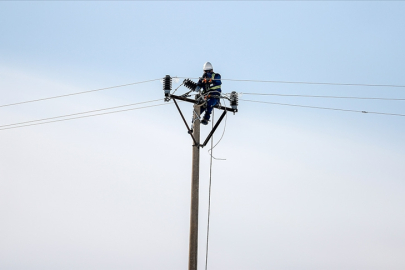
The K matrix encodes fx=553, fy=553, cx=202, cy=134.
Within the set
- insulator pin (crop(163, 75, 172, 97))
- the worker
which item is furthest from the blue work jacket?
insulator pin (crop(163, 75, 172, 97))

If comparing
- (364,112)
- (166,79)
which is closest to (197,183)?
(166,79)

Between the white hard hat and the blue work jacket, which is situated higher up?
the white hard hat

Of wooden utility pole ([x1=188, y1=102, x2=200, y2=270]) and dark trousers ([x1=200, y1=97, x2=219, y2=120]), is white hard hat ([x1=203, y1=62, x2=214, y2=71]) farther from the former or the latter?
wooden utility pole ([x1=188, y1=102, x2=200, y2=270])

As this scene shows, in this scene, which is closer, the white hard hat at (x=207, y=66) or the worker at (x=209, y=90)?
the worker at (x=209, y=90)

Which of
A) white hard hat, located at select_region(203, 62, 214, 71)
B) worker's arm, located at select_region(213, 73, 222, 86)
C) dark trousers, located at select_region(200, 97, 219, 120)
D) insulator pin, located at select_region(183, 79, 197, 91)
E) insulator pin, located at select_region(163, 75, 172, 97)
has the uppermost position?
white hard hat, located at select_region(203, 62, 214, 71)

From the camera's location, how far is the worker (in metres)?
14.3

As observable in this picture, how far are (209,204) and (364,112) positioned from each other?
5923 millimetres

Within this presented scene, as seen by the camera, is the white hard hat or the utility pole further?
the white hard hat

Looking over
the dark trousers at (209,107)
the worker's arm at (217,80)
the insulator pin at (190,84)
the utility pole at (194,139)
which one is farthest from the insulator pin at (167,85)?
the worker's arm at (217,80)

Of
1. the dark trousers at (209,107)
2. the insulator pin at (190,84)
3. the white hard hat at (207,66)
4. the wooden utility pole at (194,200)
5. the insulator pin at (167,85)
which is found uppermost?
the white hard hat at (207,66)

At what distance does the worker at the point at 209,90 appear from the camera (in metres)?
14.3

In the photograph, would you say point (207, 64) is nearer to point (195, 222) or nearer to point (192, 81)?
point (192, 81)

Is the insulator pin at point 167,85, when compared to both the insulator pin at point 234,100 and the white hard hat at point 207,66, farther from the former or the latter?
the insulator pin at point 234,100

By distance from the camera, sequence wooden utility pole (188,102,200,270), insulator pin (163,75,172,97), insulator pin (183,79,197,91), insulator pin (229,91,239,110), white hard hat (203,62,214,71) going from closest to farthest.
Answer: wooden utility pole (188,102,200,270) < insulator pin (163,75,172,97) < insulator pin (183,79,197,91) < insulator pin (229,91,239,110) < white hard hat (203,62,214,71)
